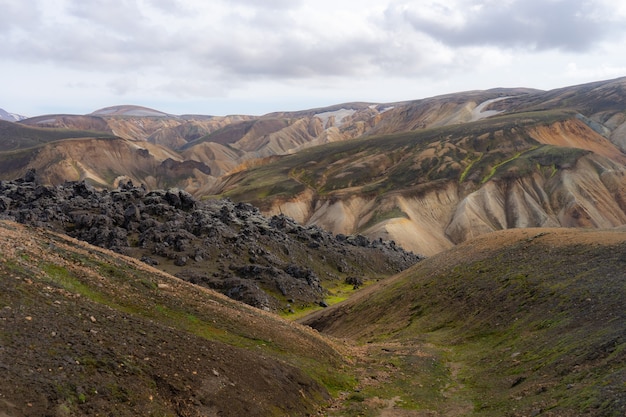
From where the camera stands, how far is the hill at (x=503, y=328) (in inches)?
958

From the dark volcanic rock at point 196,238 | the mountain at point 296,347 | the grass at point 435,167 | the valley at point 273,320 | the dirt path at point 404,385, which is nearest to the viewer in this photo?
the mountain at point 296,347

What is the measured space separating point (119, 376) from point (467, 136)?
7600 inches

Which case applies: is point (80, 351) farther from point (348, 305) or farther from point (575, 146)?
point (575, 146)

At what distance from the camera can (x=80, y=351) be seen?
63.8ft

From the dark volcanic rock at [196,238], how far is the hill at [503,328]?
52.5ft

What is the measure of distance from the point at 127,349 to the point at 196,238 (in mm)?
61914

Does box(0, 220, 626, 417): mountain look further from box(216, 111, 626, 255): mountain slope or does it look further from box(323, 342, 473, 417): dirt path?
box(216, 111, 626, 255): mountain slope

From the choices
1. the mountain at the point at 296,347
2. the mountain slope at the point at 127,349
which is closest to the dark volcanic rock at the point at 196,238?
the mountain at the point at 296,347

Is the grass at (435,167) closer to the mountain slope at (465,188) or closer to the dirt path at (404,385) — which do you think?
the mountain slope at (465,188)

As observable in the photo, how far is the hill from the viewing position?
24328 mm

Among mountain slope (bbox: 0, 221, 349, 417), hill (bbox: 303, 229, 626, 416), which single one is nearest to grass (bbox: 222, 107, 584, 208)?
hill (bbox: 303, 229, 626, 416)

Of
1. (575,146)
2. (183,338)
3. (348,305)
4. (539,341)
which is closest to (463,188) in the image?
(575,146)

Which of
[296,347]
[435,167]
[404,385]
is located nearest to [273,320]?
[296,347]

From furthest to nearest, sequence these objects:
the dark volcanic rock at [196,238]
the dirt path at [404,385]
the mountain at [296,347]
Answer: the dark volcanic rock at [196,238] < the dirt path at [404,385] < the mountain at [296,347]
